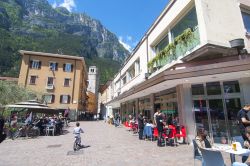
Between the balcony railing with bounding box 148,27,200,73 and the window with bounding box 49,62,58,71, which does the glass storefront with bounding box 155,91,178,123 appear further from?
the window with bounding box 49,62,58,71

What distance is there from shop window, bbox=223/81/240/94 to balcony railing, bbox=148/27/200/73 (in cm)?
257

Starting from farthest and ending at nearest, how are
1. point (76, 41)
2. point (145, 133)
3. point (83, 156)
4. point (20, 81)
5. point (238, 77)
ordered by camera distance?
point (76, 41), point (20, 81), point (145, 133), point (238, 77), point (83, 156)

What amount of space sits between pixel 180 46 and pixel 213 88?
2.89 meters

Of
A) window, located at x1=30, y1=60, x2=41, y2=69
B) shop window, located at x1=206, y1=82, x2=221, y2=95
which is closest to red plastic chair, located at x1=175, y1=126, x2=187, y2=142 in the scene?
shop window, located at x1=206, y1=82, x2=221, y2=95

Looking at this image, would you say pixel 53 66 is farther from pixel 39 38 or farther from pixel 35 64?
pixel 39 38

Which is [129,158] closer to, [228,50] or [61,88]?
[228,50]

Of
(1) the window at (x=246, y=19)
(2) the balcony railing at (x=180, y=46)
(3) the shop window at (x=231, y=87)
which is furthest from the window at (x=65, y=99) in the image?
(1) the window at (x=246, y=19)

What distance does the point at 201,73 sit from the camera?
809 cm

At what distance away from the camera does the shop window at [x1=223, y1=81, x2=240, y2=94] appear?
9.10 meters

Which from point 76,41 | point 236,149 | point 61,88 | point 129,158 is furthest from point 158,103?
point 76,41

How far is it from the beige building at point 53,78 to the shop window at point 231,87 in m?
30.8

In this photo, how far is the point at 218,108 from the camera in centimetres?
939

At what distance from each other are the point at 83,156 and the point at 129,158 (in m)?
1.98

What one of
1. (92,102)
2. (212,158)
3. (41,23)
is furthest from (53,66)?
(41,23)
